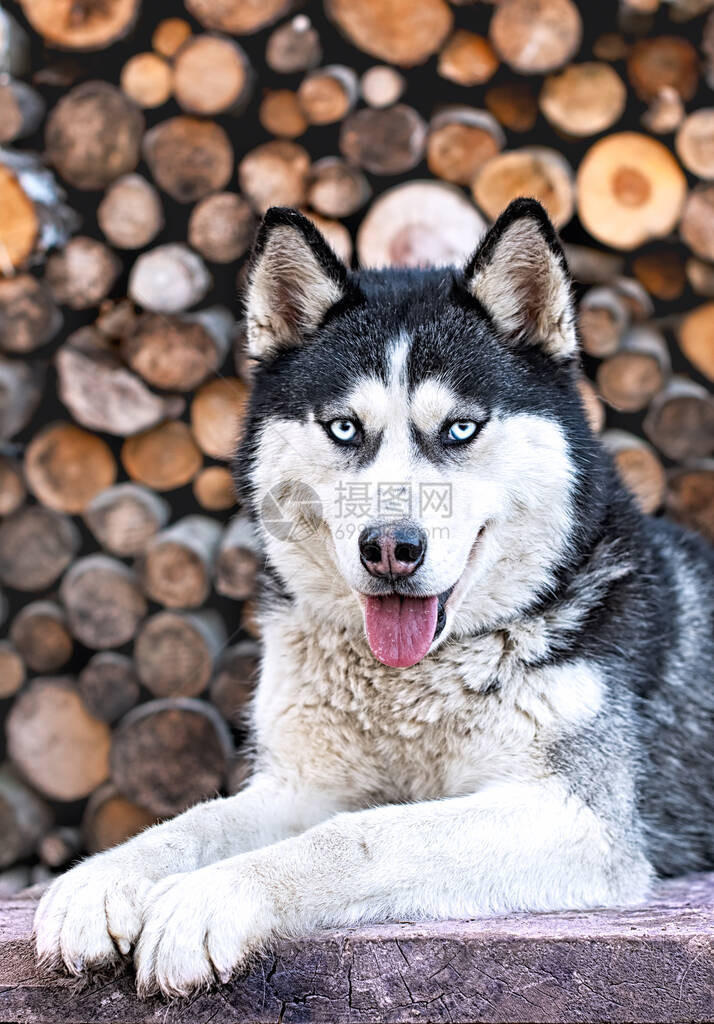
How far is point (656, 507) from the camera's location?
4.23m

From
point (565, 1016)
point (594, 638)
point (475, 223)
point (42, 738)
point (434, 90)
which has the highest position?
point (434, 90)

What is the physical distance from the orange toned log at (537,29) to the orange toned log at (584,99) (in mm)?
117

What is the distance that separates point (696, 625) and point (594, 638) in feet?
1.96

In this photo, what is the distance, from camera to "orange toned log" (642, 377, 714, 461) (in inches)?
161

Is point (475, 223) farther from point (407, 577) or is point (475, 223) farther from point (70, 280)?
point (407, 577)

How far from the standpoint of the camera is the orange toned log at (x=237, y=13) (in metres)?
4.11

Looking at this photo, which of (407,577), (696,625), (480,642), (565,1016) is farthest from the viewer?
(696,625)

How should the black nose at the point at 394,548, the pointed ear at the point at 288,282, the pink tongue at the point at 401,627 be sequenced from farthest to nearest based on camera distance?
the pointed ear at the point at 288,282, the pink tongue at the point at 401,627, the black nose at the point at 394,548

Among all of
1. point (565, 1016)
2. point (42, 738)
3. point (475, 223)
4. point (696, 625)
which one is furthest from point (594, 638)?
point (42, 738)

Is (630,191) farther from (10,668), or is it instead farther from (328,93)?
(10,668)

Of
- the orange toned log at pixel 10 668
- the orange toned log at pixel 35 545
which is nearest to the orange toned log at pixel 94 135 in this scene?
the orange toned log at pixel 35 545

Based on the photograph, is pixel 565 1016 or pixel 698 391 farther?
pixel 698 391

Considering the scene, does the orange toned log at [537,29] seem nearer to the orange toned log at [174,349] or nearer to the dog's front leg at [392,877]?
the orange toned log at [174,349]

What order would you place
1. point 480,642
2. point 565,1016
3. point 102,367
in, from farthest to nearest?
point 102,367
point 480,642
point 565,1016
